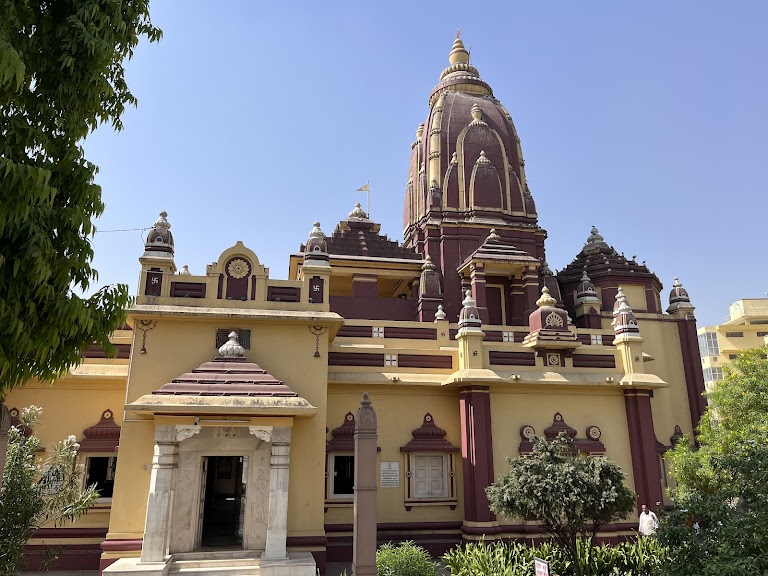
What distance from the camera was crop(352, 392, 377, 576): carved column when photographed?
28.8 ft

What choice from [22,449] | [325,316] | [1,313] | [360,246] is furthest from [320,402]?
[360,246]

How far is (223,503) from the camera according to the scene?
1952cm

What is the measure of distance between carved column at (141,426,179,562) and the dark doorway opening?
1.91 m

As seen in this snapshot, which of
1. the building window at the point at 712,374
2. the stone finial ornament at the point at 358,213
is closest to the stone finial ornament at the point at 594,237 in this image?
the stone finial ornament at the point at 358,213

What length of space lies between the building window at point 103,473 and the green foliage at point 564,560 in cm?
842

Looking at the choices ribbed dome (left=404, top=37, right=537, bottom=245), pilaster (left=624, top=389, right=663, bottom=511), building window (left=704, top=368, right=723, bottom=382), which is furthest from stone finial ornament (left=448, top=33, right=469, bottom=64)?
building window (left=704, top=368, right=723, bottom=382)

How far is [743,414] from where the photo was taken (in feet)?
46.4

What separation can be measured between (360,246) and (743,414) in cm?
1415

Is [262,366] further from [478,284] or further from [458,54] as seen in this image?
[458,54]

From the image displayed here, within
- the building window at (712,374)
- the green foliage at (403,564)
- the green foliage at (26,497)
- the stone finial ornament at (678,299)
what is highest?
the building window at (712,374)

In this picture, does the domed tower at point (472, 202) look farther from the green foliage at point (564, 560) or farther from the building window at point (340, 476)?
the green foliage at point (564, 560)

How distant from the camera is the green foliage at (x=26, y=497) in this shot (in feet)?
26.2

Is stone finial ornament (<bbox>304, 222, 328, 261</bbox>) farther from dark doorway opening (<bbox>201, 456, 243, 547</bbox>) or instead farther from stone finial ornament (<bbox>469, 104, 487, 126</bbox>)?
stone finial ornament (<bbox>469, 104, 487, 126</bbox>)

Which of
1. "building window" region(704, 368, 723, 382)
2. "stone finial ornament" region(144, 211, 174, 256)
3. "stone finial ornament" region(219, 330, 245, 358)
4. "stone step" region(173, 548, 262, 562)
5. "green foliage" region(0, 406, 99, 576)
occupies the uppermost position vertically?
"building window" region(704, 368, 723, 382)
